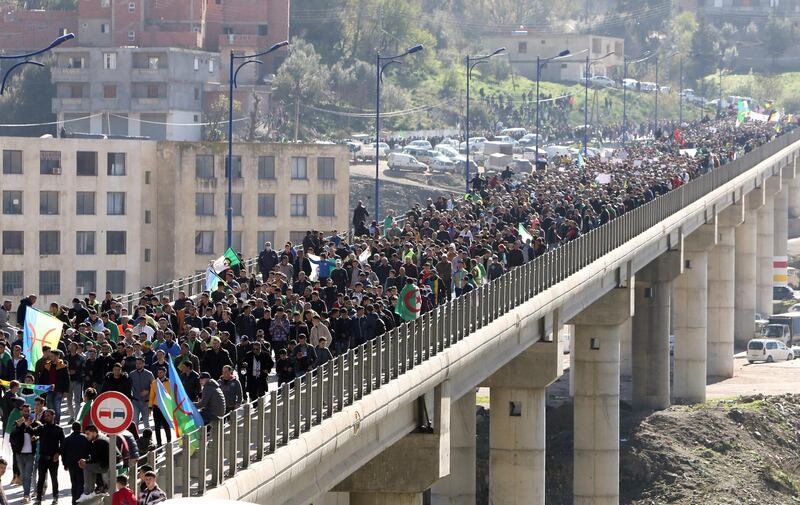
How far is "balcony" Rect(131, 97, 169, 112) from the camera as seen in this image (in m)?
124

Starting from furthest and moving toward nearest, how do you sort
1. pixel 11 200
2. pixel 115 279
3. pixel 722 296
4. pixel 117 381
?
pixel 115 279 < pixel 11 200 < pixel 722 296 < pixel 117 381

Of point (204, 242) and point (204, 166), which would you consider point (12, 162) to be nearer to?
point (204, 166)

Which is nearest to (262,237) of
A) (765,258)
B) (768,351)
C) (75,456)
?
(768,351)

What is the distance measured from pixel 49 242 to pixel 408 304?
62.7 meters

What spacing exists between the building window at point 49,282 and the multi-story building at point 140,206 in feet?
0.16

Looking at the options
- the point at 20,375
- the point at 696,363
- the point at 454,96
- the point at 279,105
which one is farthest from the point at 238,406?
the point at 454,96

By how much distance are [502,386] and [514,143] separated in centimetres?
9219

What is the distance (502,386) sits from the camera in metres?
49.4

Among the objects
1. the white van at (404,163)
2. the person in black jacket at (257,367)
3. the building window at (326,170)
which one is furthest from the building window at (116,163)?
the person in black jacket at (257,367)

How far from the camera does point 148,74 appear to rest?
124938 millimetres

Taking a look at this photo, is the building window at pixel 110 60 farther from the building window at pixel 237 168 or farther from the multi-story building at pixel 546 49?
the multi-story building at pixel 546 49

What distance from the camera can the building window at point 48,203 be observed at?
303ft

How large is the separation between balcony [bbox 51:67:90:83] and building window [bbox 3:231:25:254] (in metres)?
35.3

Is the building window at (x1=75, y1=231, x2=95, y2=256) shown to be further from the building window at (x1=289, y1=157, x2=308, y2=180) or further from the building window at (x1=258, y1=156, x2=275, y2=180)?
the building window at (x1=289, y1=157, x2=308, y2=180)
